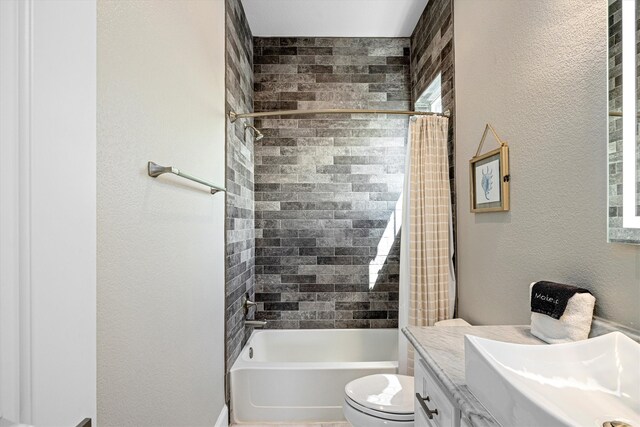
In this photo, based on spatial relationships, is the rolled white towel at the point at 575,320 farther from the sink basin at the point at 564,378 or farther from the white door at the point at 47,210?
the white door at the point at 47,210

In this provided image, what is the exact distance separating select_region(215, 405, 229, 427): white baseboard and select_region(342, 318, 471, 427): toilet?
0.75m

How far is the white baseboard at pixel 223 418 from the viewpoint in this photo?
78.2 inches

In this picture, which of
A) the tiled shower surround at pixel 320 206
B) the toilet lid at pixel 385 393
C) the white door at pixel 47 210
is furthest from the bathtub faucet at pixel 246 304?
the white door at pixel 47 210

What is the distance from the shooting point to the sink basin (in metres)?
0.72

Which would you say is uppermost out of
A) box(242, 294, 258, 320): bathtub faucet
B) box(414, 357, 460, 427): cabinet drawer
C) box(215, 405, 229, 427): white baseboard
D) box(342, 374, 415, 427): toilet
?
box(414, 357, 460, 427): cabinet drawer

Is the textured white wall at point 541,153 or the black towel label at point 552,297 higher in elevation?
the textured white wall at point 541,153

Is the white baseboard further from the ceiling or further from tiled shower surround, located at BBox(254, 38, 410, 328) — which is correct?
the ceiling

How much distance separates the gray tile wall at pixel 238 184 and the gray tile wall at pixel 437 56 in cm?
137

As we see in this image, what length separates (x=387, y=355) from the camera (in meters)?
3.00

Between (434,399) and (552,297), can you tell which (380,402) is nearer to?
(434,399)

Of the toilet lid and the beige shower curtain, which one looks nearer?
the toilet lid

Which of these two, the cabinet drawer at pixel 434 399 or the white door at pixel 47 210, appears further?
the cabinet drawer at pixel 434 399

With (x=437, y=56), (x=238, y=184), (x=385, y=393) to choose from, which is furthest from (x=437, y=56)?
(x=385, y=393)

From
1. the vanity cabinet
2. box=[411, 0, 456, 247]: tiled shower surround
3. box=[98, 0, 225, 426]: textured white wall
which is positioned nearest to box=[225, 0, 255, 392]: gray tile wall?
box=[98, 0, 225, 426]: textured white wall
